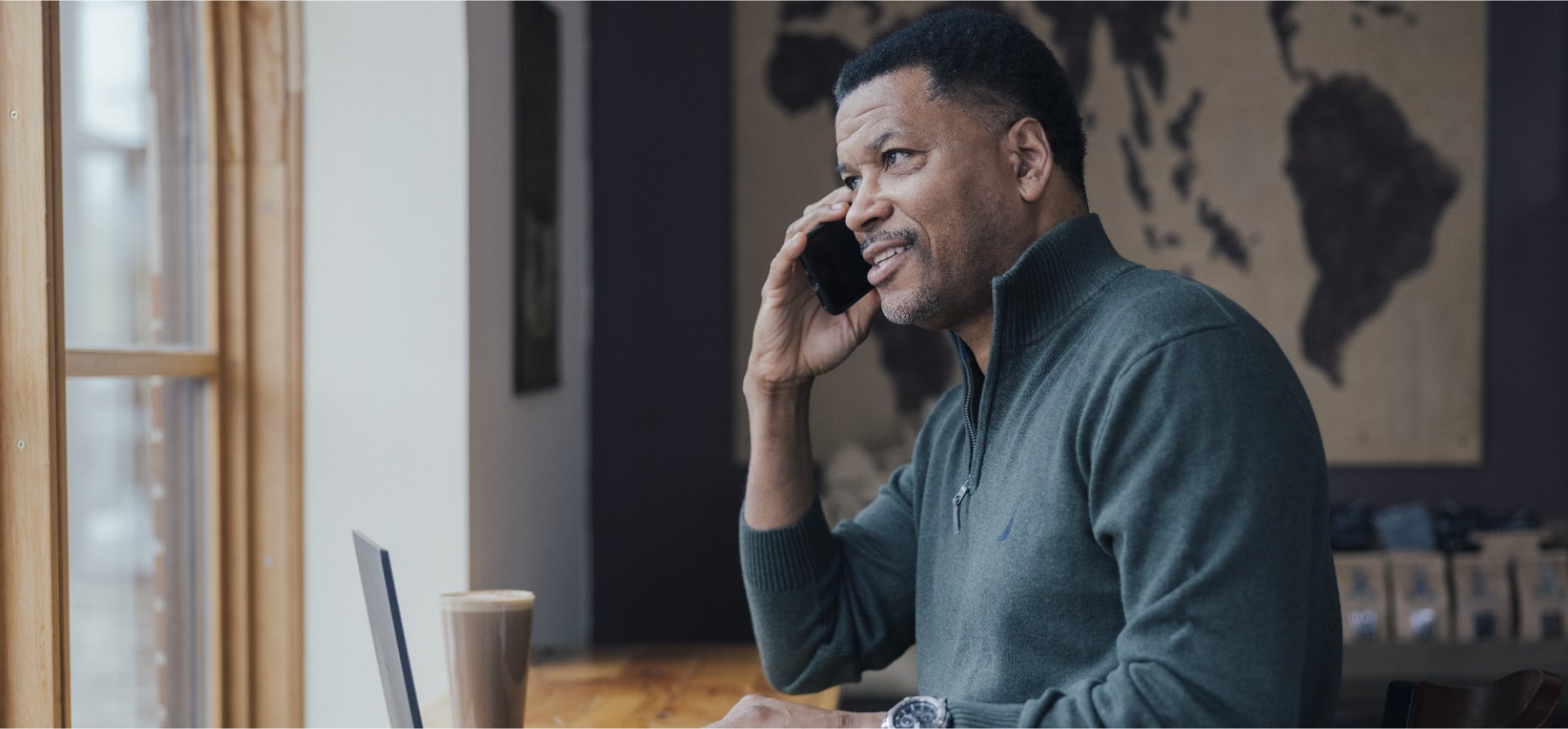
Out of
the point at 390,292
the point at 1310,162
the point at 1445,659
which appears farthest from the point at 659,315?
the point at 1445,659

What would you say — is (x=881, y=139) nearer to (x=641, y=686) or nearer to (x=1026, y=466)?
(x=1026, y=466)

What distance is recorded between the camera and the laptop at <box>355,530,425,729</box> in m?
0.98

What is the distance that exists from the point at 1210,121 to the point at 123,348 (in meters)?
2.59

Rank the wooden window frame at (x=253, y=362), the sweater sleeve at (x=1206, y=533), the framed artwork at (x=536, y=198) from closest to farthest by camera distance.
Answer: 1. the sweater sleeve at (x=1206, y=533)
2. the wooden window frame at (x=253, y=362)
3. the framed artwork at (x=536, y=198)

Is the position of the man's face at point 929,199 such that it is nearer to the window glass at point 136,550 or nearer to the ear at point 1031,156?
the ear at point 1031,156

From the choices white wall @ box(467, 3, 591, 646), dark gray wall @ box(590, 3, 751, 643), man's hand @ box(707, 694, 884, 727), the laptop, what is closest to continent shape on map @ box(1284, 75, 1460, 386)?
dark gray wall @ box(590, 3, 751, 643)

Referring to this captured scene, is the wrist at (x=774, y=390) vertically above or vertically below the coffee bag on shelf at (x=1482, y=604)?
above

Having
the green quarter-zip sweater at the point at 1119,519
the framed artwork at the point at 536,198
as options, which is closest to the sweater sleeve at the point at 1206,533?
the green quarter-zip sweater at the point at 1119,519

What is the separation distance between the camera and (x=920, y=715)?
1.00 metres

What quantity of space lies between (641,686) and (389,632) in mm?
1167

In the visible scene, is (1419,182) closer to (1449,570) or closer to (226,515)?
(1449,570)

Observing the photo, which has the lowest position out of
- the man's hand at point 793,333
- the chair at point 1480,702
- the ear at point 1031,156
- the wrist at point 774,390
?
the chair at point 1480,702

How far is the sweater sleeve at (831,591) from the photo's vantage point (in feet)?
4.58

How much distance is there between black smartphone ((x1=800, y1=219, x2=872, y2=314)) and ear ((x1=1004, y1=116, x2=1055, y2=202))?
265mm
